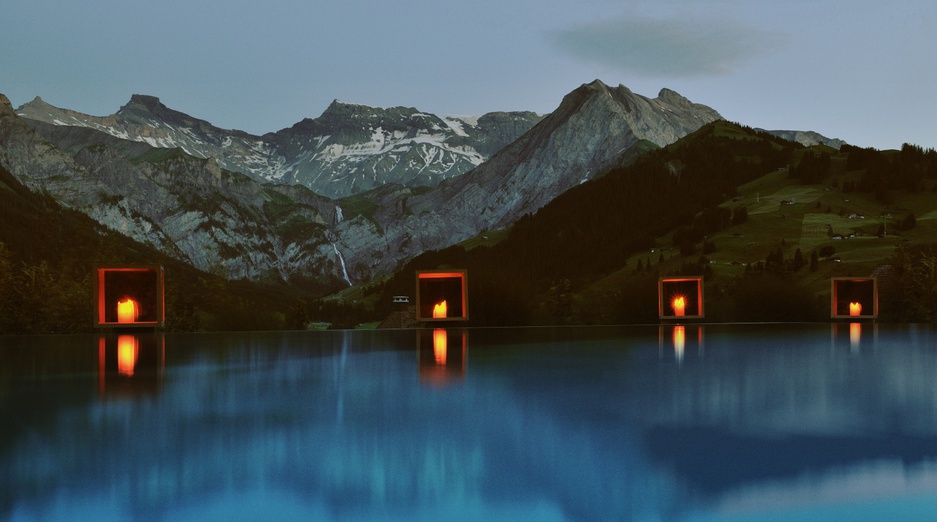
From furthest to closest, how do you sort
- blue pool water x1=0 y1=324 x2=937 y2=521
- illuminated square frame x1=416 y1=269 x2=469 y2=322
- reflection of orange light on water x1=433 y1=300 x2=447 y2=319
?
reflection of orange light on water x1=433 y1=300 x2=447 y2=319 → illuminated square frame x1=416 y1=269 x2=469 y2=322 → blue pool water x1=0 y1=324 x2=937 y2=521

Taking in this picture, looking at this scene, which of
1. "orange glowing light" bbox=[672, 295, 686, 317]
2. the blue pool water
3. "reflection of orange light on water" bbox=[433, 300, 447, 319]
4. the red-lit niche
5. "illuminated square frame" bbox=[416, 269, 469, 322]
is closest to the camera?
the blue pool water

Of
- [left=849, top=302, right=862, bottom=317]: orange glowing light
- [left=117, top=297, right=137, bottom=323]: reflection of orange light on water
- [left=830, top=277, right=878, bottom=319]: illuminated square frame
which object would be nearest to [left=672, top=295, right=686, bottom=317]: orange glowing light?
[left=830, top=277, right=878, bottom=319]: illuminated square frame

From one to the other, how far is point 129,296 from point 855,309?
50.7 meters

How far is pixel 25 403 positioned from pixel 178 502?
7.62m

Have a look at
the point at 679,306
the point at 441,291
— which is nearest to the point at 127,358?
the point at 441,291

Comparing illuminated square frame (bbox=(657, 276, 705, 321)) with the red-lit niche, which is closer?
the red-lit niche

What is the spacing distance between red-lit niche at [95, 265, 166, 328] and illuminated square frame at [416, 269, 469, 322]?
1348 centimetres

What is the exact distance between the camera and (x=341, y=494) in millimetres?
7898

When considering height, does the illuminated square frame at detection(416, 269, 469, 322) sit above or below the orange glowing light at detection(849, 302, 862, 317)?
above

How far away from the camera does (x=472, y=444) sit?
33.4 feet

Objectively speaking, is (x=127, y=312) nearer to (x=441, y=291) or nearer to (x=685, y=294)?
(x=441, y=291)

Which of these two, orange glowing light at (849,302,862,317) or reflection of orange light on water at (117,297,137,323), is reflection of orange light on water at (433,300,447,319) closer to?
reflection of orange light on water at (117,297,137,323)

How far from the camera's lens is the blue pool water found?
7.54 meters

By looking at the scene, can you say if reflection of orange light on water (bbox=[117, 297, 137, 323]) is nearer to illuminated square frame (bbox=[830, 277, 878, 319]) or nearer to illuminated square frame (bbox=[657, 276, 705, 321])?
illuminated square frame (bbox=[657, 276, 705, 321])
